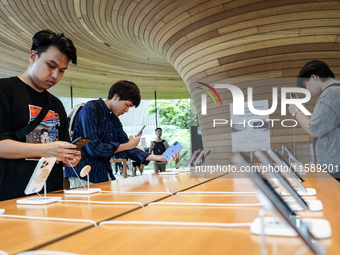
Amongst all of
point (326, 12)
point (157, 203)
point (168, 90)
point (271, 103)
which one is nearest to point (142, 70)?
point (168, 90)

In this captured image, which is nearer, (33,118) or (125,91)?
(33,118)

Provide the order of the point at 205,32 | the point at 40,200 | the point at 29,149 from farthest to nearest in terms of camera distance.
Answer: the point at 205,32
the point at 29,149
the point at 40,200

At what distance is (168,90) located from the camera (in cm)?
1414

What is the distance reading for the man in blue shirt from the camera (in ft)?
7.00

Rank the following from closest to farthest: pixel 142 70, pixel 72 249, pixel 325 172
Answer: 1. pixel 72 249
2. pixel 325 172
3. pixel 142 70

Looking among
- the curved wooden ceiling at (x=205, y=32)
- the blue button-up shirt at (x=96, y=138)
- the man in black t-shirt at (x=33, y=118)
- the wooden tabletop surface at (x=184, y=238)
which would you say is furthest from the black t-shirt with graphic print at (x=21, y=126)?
the curved wooden ceiling at (x=205, y=32)

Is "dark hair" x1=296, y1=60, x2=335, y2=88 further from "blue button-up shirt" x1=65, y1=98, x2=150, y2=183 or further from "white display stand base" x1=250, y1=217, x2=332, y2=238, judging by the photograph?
"white display stand base" x1=250, y1=217, x2=332, y2=238

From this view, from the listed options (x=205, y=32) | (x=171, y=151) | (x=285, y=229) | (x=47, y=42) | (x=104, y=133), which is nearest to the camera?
(x=285, y=229)

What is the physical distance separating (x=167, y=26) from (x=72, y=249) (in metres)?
6.00

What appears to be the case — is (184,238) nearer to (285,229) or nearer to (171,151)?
(285,229)

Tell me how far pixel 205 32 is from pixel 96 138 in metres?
4.01

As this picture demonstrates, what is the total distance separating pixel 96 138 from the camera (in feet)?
7.20

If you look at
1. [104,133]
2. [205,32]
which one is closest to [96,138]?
[104,133]

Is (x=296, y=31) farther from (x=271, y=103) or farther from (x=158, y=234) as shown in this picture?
(x=158, y=234)
